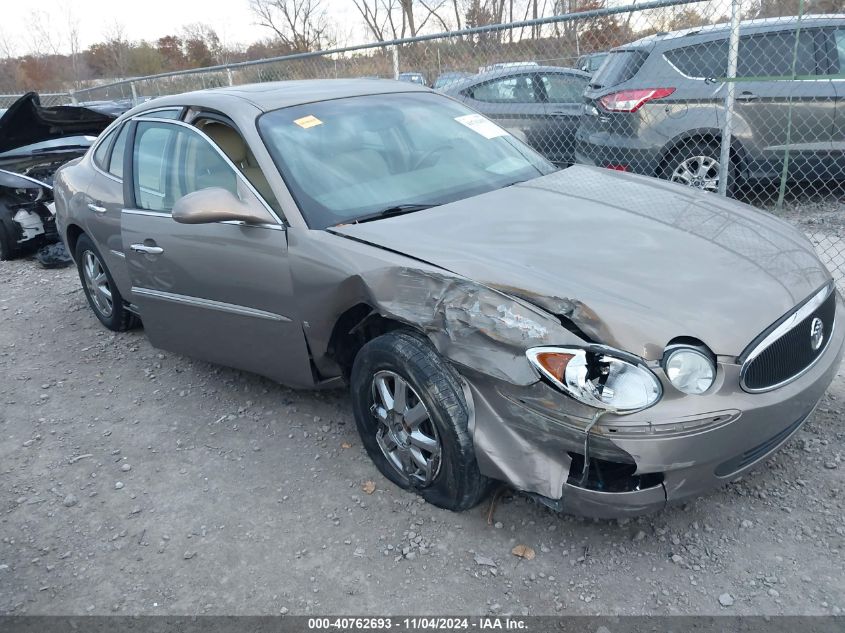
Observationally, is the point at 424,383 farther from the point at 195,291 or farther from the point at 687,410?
the point at 195,291

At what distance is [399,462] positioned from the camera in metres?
3.02

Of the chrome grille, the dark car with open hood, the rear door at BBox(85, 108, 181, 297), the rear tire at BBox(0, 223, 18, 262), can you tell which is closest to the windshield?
the rear door at BBox(85, 108, 181, 297)

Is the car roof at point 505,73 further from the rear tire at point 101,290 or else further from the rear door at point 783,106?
the rear tire at point 101,290

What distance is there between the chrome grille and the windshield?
151 cm

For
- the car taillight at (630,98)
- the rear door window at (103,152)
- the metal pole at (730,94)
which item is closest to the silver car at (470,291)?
the rear door window at (103,152)

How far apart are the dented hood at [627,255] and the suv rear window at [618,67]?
3434 millimetres

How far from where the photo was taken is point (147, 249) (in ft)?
Answer: 12.6

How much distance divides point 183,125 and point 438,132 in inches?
55.2

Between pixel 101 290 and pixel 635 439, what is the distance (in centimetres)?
424

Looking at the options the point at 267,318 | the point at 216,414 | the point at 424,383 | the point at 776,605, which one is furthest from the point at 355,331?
the point at 776,605

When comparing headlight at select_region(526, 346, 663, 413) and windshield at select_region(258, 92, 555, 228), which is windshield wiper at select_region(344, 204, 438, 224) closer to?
windshield at select_region(258, 92, 555, 228)

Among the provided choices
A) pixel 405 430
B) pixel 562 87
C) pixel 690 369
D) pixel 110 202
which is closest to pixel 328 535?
pixel 405 430

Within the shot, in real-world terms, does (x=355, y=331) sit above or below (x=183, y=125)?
below

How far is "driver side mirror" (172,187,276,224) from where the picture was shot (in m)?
3.12
